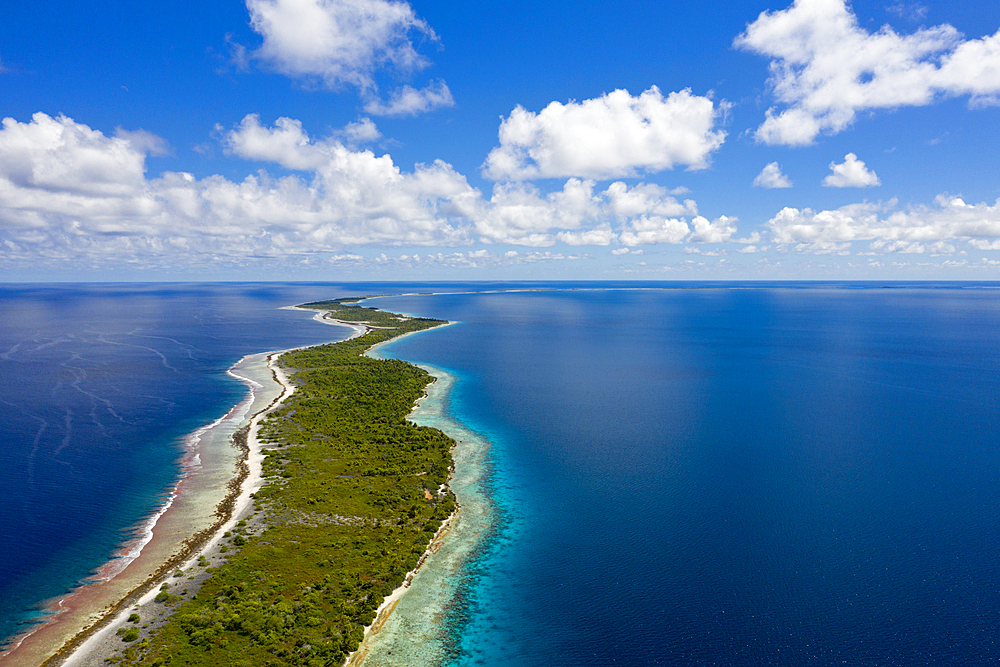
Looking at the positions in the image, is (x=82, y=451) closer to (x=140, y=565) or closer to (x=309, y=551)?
(x=140, y=565)

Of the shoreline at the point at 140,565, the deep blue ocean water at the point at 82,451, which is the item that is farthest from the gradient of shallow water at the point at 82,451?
the shoreline at the point at 140,565

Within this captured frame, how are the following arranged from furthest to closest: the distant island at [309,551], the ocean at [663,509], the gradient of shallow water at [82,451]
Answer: the gradient of shallow water at [82,451]
the ocean at [663,509]
the distant island at [309,551]

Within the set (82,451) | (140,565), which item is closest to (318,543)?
(140,565)

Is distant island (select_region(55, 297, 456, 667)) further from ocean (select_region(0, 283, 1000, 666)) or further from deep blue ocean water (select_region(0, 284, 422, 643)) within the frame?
deep blue ocean water (select_region(0, 284, 422, 643))

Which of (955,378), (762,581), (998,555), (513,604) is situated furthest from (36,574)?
(955,378)

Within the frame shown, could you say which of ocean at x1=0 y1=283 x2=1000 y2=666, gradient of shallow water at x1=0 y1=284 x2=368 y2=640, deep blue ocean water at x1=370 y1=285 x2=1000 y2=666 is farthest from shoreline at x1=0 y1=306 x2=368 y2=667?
deep blue ocean water at x1=370 y1=285 x2=1000 y2=666

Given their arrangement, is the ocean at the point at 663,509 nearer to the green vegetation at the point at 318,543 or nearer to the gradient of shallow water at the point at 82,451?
the gradient of shallow water at the point at 82,451

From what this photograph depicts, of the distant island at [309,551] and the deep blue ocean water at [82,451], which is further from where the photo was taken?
the deep blue ocean water at [82,451]
